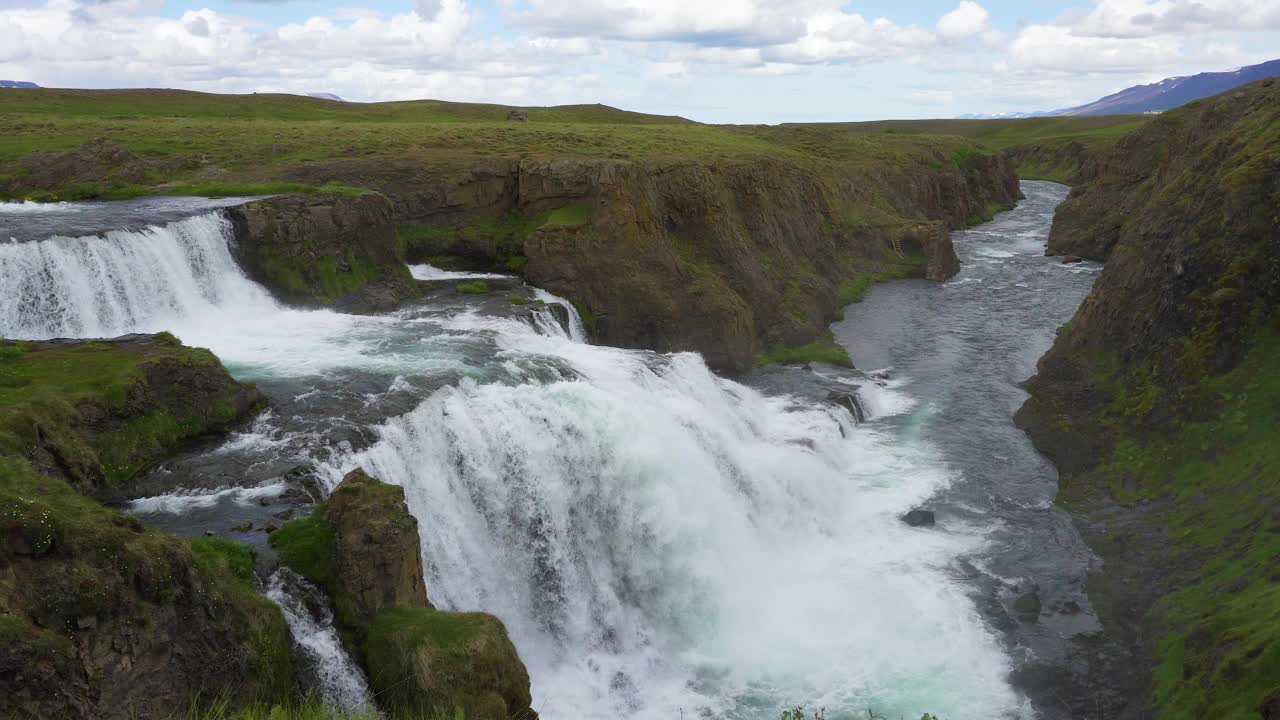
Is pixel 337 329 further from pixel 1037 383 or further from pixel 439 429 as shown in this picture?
pixel 1037 383

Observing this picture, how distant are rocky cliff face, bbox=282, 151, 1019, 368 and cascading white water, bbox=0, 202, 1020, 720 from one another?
Result: 6.85 m

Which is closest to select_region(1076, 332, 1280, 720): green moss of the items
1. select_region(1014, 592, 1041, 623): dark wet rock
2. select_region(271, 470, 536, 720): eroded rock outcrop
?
select_region(1014, 592, 1041, 623): dark wet rock

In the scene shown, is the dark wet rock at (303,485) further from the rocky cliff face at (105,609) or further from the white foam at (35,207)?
the white foam at (35,207)

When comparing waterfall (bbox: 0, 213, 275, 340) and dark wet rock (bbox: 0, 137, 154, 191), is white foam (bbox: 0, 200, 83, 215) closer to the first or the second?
dark wet rock (bbox: 0, 137, 154, 191)

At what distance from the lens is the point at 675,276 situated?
118 ft

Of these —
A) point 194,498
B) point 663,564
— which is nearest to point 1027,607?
point 663,564

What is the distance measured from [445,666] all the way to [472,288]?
2129cm

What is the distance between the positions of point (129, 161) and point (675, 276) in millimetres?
20404

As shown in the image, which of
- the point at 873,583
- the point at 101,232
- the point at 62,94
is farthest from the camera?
the point at 62,94

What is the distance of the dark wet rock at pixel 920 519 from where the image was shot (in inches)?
941

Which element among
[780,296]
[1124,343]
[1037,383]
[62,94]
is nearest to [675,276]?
[780,296]

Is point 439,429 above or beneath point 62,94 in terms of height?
beneath

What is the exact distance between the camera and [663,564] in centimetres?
2047

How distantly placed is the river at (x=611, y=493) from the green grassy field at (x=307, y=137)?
8828mm
